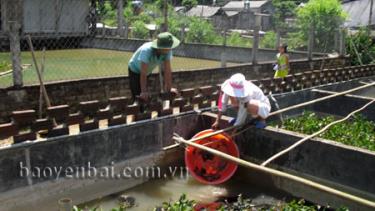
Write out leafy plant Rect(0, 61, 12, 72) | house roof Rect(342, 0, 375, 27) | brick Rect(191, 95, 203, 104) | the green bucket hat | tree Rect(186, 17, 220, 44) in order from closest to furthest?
the green bucket hat, brick Rect(191, 95, 203, 104), leafy plant Rect(0, 61, 12, 72), tree Rect(186, 17, 220, 44), house roof Rect(342, 0, 375, 27)

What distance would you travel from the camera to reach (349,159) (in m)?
5.20

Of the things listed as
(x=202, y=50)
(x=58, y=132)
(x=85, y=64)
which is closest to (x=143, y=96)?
(x=58, y=132)

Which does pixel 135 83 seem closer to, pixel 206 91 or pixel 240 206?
pixel 206 91

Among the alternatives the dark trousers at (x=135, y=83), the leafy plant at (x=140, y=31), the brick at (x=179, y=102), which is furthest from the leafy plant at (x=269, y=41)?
the dark trousers at (x=135, y=83)

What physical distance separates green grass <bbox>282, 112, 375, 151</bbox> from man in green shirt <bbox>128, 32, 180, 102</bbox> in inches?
96.5

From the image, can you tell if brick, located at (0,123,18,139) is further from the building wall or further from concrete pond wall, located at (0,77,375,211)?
the building wall

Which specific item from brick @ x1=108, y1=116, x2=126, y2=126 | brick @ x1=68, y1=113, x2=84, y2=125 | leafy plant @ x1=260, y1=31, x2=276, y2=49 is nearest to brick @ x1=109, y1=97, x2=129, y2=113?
brick @ x1=108, y1=116, x2=126, y2=126

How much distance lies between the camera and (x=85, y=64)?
15.7m

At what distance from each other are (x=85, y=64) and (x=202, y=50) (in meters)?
6.07

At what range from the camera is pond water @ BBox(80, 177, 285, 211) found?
5337 mm

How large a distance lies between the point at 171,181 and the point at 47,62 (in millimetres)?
11765

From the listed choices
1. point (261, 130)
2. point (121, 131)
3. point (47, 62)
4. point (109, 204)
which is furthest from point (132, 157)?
point (47, 62)

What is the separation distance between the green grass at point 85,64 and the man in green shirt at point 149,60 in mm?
5039

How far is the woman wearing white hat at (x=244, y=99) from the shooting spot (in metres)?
5.52
